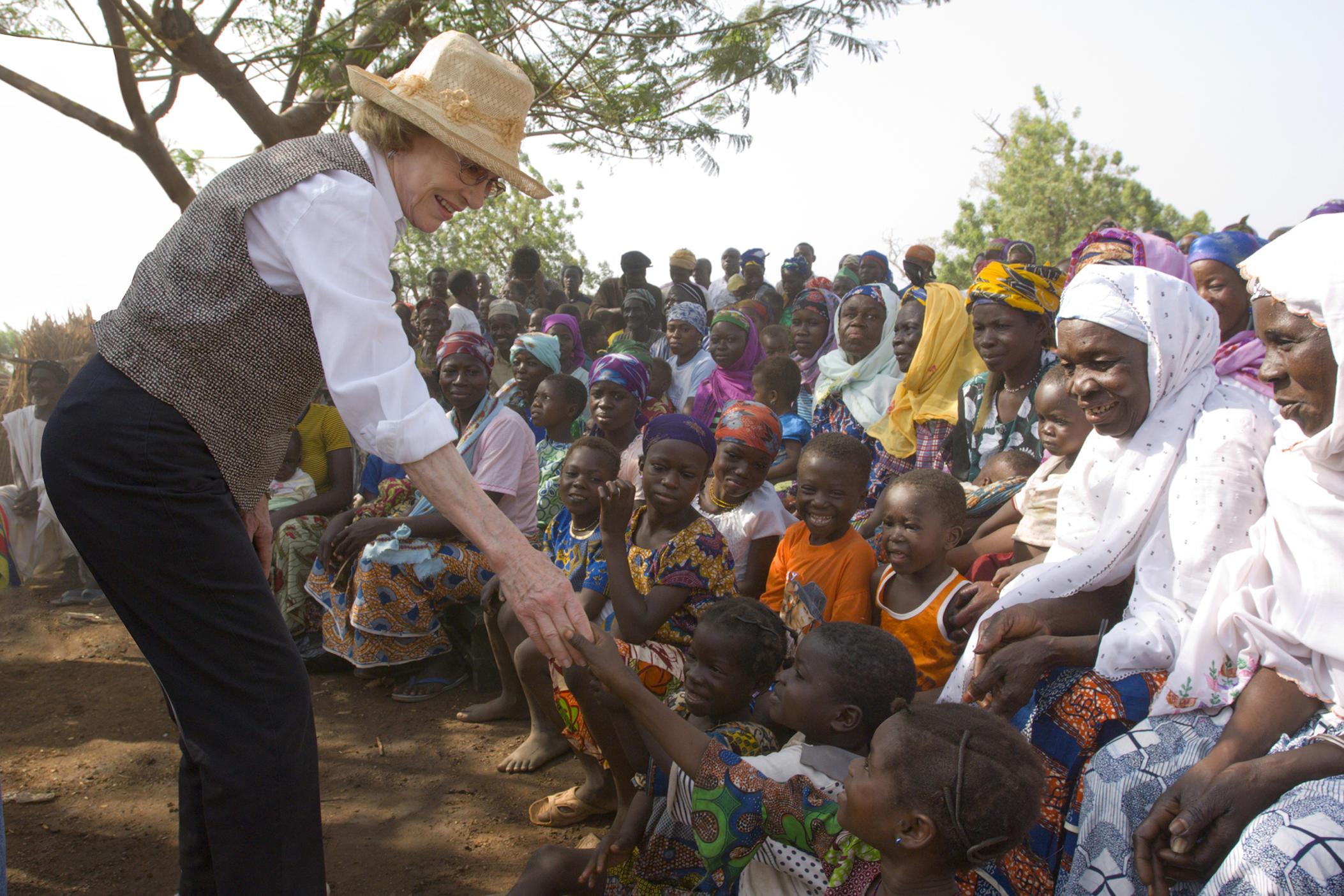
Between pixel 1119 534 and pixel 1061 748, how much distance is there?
677 mm

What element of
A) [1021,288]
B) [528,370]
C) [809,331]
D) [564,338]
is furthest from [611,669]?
[564,338]

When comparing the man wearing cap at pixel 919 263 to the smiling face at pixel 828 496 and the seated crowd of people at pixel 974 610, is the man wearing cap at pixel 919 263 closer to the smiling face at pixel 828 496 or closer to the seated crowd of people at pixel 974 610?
the seated crowd of people at pixel 974 610

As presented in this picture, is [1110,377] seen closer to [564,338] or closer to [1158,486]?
[1158,486]

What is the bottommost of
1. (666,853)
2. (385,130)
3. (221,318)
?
(666,853)

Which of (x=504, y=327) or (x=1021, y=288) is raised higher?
(x=504, y=327)

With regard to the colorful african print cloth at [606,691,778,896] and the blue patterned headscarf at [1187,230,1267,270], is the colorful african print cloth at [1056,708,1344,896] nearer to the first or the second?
the colorful african print cloth at [606,691,778,896]

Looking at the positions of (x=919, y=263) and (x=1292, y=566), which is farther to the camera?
(x=919, y=263)

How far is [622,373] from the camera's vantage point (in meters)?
5.02

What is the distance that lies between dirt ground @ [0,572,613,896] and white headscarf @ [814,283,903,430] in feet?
8.51

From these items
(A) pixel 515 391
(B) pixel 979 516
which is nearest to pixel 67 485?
(B) pixel 979 516

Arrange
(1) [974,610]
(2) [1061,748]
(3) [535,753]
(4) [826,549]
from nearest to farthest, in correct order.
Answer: (2) [1061,748]
(1) [974,610]
(4) [826,549]
(3) [535,753]

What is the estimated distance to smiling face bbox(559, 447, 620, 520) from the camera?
3.90m

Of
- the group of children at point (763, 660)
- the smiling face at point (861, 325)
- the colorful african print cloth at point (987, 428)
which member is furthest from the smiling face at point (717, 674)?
the smiling face at point (861, 325)

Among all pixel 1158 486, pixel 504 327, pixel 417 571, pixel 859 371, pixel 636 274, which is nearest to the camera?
pixel 1158 486
